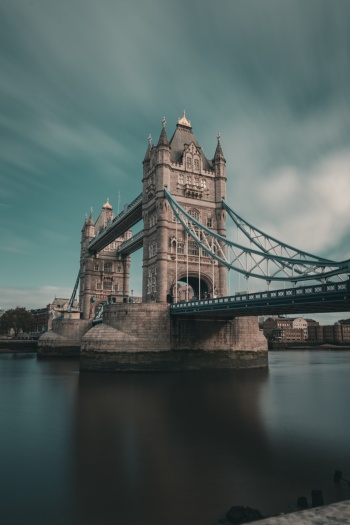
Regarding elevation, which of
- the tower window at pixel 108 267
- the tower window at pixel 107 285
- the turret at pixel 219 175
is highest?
the turret at pixel 219 175

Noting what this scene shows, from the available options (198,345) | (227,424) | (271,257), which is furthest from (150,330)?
(227,424)

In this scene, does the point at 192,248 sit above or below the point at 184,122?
below

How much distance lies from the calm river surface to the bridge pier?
8.12m

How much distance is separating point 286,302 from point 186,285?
60.4ft

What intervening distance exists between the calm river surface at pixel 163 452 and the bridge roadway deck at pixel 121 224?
29.5 meters

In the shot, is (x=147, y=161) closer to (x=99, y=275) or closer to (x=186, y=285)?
(x=186, y=285)

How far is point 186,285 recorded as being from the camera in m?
41.8

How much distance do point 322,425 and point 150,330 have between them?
20.0m

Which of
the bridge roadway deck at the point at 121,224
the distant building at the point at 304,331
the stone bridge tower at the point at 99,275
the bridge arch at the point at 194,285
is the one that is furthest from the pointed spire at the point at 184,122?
the distant building at the point at 304,331

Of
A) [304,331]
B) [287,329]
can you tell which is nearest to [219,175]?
[287,329]

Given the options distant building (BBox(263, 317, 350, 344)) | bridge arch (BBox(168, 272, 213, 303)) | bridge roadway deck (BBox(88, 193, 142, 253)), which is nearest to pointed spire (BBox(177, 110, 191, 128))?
bridge roadway deck (BBox(88, 193, 142, 253))

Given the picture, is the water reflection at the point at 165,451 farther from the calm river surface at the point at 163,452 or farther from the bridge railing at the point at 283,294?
the bridge railing at the point at 283,294

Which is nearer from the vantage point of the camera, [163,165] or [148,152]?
[163,165]

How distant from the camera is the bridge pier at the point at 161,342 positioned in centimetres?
3361
